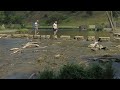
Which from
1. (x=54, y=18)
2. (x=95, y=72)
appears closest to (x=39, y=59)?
(x=95, y=72)

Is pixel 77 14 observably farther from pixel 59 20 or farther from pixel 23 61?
pixel 23 61

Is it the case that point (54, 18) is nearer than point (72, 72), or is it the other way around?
point (72, 72)

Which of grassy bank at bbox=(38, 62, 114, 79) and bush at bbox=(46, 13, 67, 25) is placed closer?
grassy bank at bbox=(38, 62, 114, 79)

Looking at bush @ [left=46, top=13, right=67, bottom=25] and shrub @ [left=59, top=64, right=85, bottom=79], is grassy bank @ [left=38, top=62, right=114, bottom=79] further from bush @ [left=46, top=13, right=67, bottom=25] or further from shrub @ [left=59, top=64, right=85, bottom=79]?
bush @ [left=46, top=13, right=67, bottom=25]

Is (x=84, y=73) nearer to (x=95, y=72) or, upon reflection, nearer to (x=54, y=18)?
(x=95, y=72)

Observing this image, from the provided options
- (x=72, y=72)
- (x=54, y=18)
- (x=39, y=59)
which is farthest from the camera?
(x=54, y=18)

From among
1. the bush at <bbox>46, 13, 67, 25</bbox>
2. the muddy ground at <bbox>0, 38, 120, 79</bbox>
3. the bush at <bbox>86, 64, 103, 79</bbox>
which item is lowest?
the muddy ground at <bbox>0, 38, 120, 79</bbox>

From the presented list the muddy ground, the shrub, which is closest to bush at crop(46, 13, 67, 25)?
the muddy ground

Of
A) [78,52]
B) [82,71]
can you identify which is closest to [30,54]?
[78,52]

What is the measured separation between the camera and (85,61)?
14.6 meters
